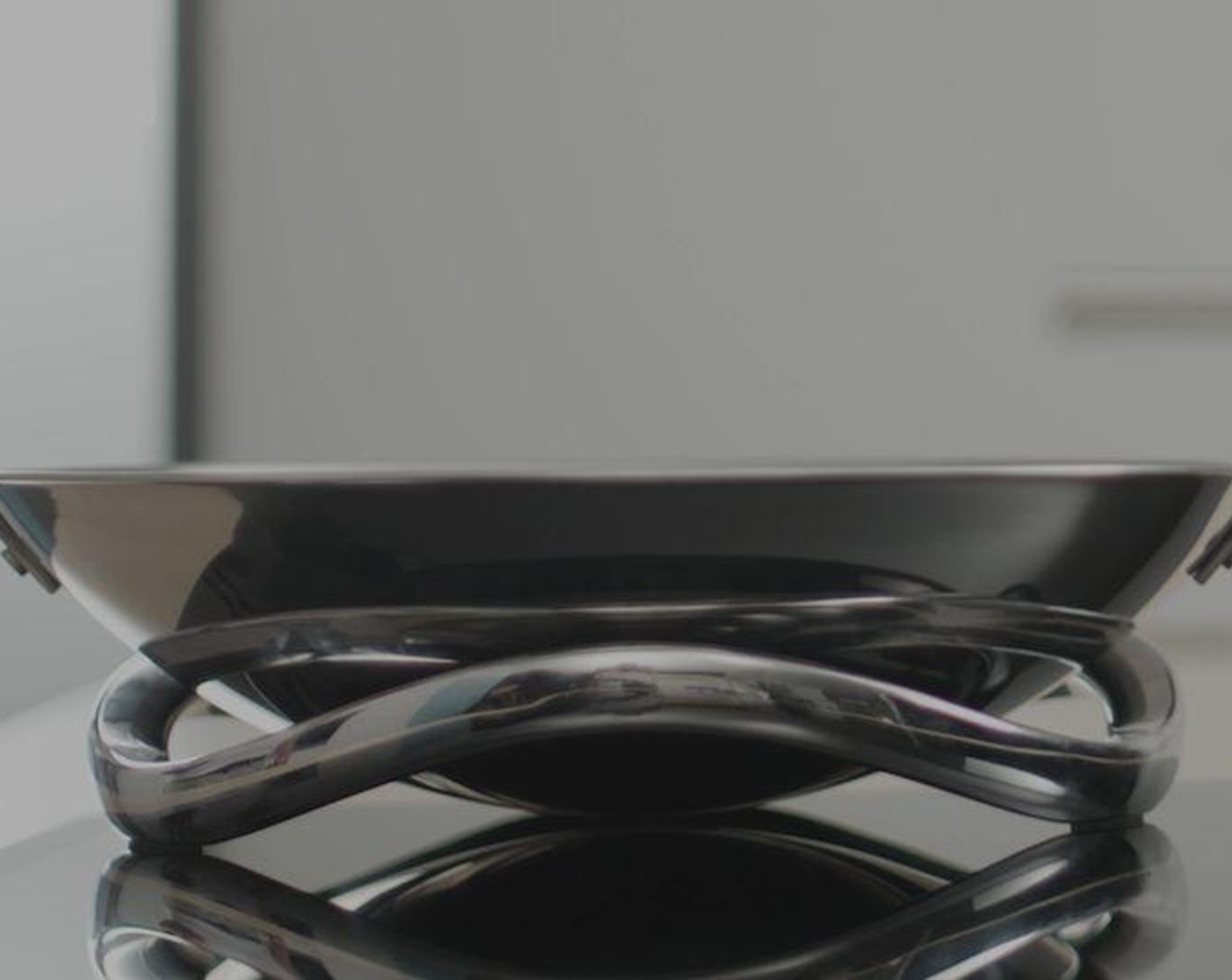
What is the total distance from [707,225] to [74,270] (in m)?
0.68

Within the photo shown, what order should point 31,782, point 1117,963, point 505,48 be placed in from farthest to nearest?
point 505,48 < point 31,782 < point 1117,963

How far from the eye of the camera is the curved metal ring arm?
0.19 meters

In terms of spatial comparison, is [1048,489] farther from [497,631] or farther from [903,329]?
[903,329]

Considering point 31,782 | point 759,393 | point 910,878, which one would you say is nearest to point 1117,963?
point 910,878

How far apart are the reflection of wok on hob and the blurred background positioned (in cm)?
165

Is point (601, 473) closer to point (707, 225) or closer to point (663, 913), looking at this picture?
point (663, 913)

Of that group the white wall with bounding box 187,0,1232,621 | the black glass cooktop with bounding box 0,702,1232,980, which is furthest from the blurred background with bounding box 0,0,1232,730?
the black glass cooktop with bounding box 0,702,1232,980

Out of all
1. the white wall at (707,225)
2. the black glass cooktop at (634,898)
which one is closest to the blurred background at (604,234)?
the white wall at (707,225)

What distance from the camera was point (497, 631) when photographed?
0.21 metres

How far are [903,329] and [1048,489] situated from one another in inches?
67.4

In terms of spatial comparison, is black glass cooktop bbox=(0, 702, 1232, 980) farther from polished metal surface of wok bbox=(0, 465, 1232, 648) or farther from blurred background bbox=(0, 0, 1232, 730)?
blurred background bbox=(0, 0, 1232, 730)

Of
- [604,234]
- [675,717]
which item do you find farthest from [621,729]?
[604,234]

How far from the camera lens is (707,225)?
1.88 metres

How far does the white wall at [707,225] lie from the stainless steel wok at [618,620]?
161 centimetres
